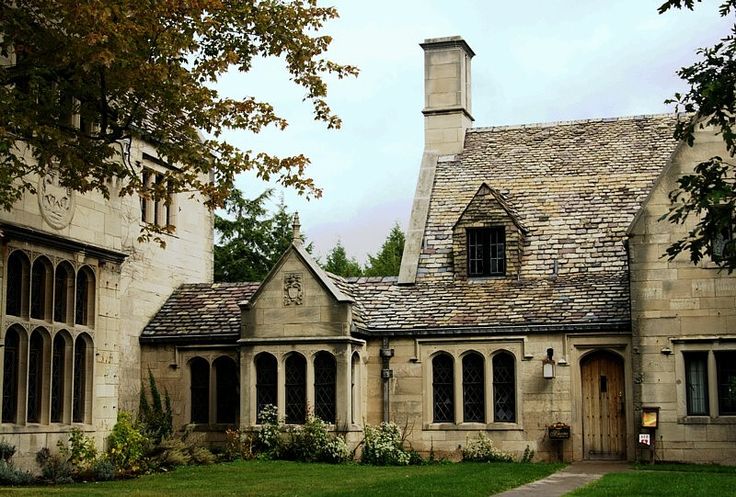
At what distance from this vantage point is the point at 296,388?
2742cm

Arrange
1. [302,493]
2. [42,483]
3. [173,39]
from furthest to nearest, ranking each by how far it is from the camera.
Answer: [42,483]
[302,493]
[173,39]

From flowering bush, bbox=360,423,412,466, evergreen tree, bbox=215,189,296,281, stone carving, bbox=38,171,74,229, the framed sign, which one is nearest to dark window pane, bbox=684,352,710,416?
the framed sign

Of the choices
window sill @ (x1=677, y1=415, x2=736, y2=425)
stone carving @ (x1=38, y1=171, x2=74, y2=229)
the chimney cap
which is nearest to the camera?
stone carving @ (x1=38, y1=171, x2=74, y2=229)

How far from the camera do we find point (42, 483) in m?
20.5

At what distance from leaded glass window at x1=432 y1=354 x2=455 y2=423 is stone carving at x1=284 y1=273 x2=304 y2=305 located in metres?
3.61

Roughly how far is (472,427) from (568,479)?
577cm

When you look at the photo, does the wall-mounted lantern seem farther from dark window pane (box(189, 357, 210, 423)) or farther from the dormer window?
dark window pane (box(189, 357, 210, 423))

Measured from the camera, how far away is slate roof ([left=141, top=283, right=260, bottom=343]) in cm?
2895

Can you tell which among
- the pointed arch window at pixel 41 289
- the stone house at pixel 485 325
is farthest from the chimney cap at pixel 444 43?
the pointed arch window at pixel 41 289

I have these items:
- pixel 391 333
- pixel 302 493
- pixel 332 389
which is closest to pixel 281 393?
pixel 332 389

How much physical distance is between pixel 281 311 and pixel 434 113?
9123 mm

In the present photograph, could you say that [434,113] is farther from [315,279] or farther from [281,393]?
[281,393]

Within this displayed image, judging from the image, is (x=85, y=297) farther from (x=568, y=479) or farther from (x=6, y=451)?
(x=568, y=479)

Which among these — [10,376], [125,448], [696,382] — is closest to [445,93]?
[696,382]
